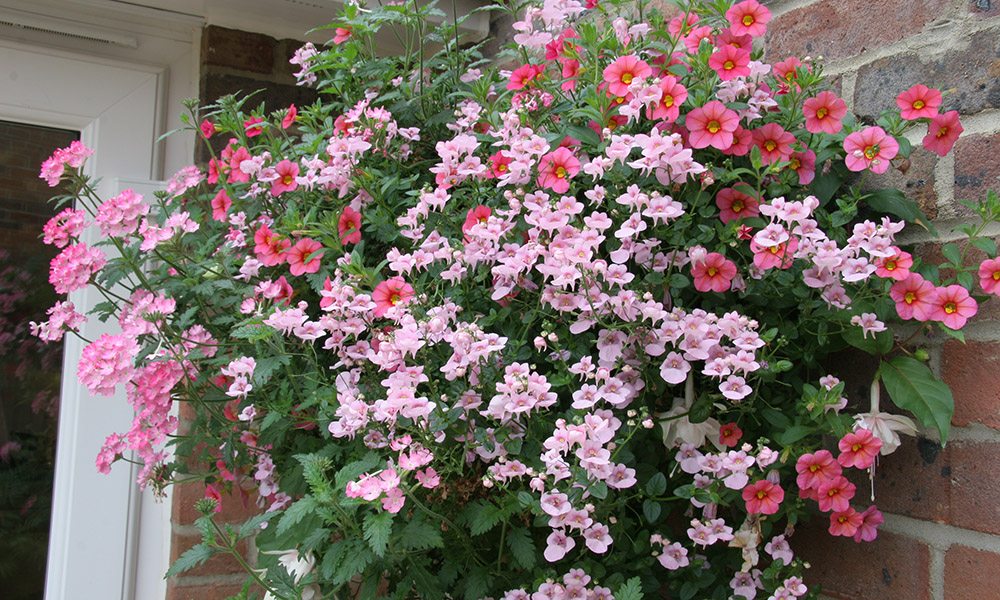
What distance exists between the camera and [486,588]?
0.86 meters

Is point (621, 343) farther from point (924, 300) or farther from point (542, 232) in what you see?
point (924, 300)

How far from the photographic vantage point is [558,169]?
0.90 metres

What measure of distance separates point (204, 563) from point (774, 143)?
4.34ft

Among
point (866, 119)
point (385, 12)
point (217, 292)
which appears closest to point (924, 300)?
point (866, 119)

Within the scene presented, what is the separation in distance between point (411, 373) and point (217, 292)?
50cm

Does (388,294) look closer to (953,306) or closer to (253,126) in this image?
(253,126)

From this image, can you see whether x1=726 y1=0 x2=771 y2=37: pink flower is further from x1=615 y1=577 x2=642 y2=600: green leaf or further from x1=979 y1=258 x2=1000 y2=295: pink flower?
x1=615 y1=577 x2=642 y2=600: green leaf

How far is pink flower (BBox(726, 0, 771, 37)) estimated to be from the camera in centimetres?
92

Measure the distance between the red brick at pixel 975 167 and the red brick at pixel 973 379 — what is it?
154mm

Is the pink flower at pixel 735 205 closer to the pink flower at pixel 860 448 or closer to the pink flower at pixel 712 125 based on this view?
the pink flower at pixel 712 125

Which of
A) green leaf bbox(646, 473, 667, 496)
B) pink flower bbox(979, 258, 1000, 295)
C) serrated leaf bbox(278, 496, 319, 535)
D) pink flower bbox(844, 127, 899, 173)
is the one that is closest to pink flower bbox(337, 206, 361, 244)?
serrated leaf bbox(278, 496, 319, 535)

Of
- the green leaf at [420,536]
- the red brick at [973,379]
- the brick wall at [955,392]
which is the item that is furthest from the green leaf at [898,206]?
the green leaf at [420,536]

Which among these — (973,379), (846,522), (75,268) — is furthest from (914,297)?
(75,268)

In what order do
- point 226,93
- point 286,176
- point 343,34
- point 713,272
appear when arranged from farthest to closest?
point 226,93, point 343,34, point 286,176, point 713,272
